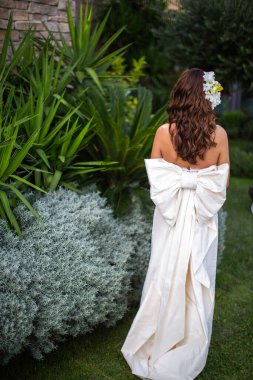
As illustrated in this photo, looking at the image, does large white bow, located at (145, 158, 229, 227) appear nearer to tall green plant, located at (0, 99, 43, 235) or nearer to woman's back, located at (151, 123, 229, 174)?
woman's back, located at (151, 123, 229, 174)

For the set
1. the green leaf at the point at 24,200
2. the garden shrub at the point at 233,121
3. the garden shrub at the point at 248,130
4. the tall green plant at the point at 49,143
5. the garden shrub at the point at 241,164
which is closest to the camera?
the green leaf at the point at 24,200

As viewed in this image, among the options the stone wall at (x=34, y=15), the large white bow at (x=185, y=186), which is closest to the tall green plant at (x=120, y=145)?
the large white bow at (x=185, y=186)

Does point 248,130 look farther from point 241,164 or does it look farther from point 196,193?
point 196,193

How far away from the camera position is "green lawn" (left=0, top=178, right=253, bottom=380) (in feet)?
11.6

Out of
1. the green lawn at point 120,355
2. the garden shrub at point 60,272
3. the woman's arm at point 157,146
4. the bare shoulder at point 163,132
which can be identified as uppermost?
the bare shoulder at point 163,132

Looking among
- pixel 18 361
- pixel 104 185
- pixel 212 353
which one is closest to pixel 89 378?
pixel 18 361

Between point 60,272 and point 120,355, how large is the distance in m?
0.86

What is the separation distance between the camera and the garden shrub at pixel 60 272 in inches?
125

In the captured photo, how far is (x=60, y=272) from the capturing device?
346 centimetres

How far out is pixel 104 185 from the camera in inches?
189

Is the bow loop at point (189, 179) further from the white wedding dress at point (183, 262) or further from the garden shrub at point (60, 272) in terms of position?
the garden shrub at point (60, 272)

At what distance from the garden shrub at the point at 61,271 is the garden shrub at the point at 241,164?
628 centimetres

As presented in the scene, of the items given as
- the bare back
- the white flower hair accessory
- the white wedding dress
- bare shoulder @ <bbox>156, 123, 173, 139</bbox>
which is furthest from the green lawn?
the white flower hair accessory

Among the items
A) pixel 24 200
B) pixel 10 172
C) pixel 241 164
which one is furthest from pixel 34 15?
pixel 241 164
